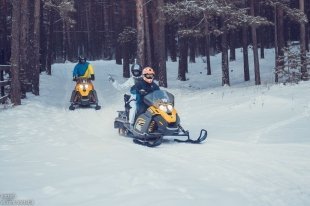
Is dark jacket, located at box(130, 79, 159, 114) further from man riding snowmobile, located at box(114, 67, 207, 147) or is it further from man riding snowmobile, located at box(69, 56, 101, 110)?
man riding snowmobile, located at box(69, 56, 101, 110)

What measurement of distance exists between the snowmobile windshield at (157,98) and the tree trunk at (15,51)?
8.40 meters

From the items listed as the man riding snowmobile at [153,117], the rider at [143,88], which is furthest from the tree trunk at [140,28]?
the man riding snowmobile at [153,117]

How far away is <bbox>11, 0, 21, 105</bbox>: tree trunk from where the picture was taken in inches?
620

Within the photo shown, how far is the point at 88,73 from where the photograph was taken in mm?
17891

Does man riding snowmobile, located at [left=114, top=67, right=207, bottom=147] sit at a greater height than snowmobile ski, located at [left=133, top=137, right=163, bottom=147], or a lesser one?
greater

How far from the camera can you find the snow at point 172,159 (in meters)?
5.28

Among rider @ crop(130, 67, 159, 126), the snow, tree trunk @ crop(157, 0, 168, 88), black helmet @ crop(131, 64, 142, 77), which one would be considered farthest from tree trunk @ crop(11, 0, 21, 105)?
tree trunk @ crop(157, 0, 168, 88)

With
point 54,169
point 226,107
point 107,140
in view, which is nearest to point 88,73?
point 226,107

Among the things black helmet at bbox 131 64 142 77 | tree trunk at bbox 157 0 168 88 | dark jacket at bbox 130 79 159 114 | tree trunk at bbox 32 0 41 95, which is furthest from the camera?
tree trunk at bbox 157 0 168 88

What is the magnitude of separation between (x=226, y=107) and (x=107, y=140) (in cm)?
547

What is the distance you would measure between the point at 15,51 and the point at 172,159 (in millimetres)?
10734

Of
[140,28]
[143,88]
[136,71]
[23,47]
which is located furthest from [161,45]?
[143,88]

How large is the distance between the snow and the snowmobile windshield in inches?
42.8

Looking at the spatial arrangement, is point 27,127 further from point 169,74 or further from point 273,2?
point 169,74
